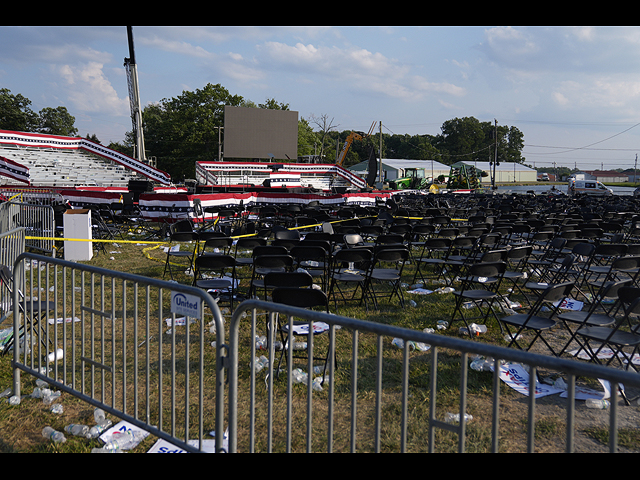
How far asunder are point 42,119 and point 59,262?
75.2 m

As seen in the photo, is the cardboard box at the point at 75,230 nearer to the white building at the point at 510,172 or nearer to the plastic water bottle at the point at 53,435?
the plastic water bottle at the point at 53,435

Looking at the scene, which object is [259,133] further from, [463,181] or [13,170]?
[13,170]

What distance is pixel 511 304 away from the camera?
651cm

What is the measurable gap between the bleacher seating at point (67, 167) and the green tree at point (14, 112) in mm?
31214

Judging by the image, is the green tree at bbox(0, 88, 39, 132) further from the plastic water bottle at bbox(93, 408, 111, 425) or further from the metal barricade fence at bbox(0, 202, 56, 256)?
the plastic water bottle at bbox(93, 408, 111, 425)

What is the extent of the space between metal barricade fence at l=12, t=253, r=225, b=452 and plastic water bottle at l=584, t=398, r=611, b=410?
2.78 meters

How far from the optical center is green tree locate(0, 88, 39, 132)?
58.6 metres

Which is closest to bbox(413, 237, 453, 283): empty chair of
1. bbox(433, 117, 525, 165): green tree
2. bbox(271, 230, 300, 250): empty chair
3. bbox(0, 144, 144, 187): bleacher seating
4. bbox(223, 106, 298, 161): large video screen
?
bbox(271, 230, 300, 250): empty chair

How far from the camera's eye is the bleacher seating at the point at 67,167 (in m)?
30.3

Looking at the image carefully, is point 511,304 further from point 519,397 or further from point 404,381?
point 404,381

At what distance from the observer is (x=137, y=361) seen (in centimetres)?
346

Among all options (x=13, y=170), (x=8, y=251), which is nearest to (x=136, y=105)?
(x=13, y=170)

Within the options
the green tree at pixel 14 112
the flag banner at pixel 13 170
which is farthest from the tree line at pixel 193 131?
the flag banner at pixel 13 170
